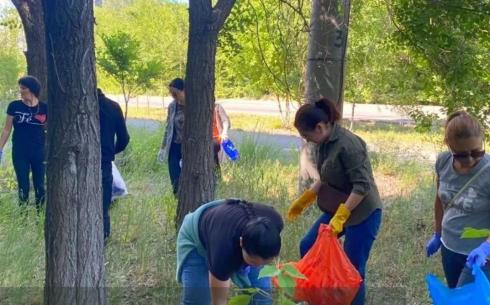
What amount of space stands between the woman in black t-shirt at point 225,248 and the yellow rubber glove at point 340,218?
0.93 meters

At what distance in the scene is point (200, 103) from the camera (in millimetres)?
4875

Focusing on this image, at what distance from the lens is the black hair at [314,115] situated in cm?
362

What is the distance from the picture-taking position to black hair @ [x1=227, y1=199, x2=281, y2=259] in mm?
2354

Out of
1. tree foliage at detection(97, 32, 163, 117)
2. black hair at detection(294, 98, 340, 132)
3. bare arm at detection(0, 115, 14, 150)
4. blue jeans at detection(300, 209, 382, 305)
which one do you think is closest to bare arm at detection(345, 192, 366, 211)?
blue jeans at detection(300, 209, 382, 305)

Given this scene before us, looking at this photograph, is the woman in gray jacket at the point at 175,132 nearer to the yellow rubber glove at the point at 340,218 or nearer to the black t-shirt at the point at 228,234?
the yellow rubber glove at the point at 340,218

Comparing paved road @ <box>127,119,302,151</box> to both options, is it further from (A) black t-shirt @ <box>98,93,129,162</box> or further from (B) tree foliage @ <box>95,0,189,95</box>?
(A) black t-shirt @ <box>98,93,129,162</box>

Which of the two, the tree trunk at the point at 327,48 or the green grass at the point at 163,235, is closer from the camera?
the green grass at the point at 163,235

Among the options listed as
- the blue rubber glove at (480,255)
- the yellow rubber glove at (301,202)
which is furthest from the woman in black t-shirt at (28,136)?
the blue rubber glove at (480,255)

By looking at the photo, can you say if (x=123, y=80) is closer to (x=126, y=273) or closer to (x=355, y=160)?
(x=126, y=273)

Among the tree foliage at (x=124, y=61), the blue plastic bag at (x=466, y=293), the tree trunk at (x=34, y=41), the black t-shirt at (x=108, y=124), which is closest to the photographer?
the blue plastic bag at (x=466, y=293)

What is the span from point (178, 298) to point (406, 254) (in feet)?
7.12

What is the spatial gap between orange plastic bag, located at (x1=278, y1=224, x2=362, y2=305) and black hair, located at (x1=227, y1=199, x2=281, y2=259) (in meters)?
1.28

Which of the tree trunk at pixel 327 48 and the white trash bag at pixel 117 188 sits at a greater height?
the tree trunk at pixel 327 48

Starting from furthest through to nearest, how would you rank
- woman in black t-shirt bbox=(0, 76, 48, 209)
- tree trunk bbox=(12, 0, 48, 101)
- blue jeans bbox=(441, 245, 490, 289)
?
tree trunk bbox=(12, 0, 48, 101)
woman in black t-shirt bbox=(0, 76, 48, 209)
blue jeans bbox=(441, 245, 490, 289)
